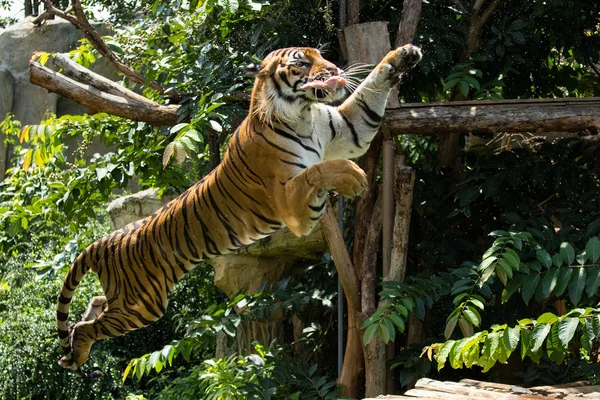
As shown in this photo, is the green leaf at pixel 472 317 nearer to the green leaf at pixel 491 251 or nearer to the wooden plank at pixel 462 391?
the green leaf at pixel 491 251

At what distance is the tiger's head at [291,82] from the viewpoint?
3.66 m

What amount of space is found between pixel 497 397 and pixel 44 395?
551 centimetres

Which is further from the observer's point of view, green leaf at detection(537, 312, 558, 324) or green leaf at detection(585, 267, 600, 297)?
green leaf at detection(585, 267, 600, 297)

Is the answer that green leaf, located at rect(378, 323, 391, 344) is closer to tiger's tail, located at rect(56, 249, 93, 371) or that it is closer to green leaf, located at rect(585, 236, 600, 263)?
green leaf, located at rect(585, 236, 600, 263)

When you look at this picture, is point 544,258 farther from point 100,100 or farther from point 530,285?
point 100,100

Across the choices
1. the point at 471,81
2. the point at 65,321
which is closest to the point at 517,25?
the point at 471,81

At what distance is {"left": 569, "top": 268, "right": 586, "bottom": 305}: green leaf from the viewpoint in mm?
4367

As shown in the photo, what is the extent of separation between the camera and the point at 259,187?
4.02m

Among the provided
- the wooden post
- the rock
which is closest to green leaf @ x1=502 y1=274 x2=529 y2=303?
the wooden post

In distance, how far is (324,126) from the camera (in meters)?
4.11

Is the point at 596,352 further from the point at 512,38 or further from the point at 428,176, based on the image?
the point at 512,38

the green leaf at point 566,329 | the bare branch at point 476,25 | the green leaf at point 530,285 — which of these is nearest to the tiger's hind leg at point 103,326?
the green leaf at point 530,285

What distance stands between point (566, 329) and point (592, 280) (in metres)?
0.52

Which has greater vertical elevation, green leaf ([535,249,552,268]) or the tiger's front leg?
the tiger's front leg
